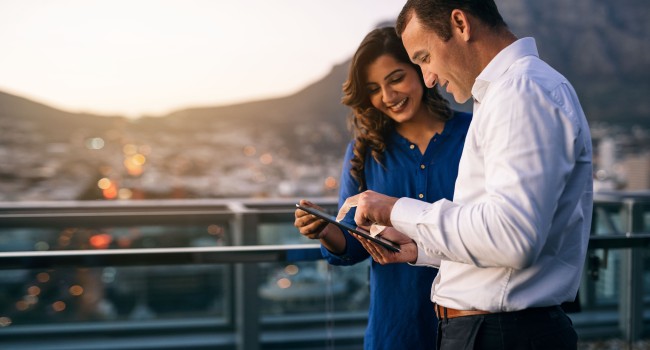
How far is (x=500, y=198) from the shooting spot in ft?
2.72

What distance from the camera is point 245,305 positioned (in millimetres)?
2590

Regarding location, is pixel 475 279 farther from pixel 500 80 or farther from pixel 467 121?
pixel 467 121

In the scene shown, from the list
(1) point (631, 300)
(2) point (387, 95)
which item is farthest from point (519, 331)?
(1) point (631, 300)

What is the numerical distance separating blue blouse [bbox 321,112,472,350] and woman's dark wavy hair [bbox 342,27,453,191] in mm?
29

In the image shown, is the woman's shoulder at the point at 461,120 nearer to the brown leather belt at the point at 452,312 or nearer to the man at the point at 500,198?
the man at the point at 500,198

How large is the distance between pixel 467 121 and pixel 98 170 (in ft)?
60.7

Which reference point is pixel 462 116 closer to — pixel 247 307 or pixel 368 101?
pixel 368 101

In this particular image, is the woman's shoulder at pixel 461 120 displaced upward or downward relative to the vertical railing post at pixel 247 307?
upward

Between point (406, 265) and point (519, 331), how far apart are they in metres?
0.59

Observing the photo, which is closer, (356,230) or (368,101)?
(356,230)

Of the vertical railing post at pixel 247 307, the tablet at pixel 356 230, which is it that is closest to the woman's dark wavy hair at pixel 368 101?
the tablet at pixel 356 230

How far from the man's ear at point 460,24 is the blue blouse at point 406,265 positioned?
63 centimetres

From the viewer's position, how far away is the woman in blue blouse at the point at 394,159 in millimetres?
1551

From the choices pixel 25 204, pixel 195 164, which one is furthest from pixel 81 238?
pixel 195 164
